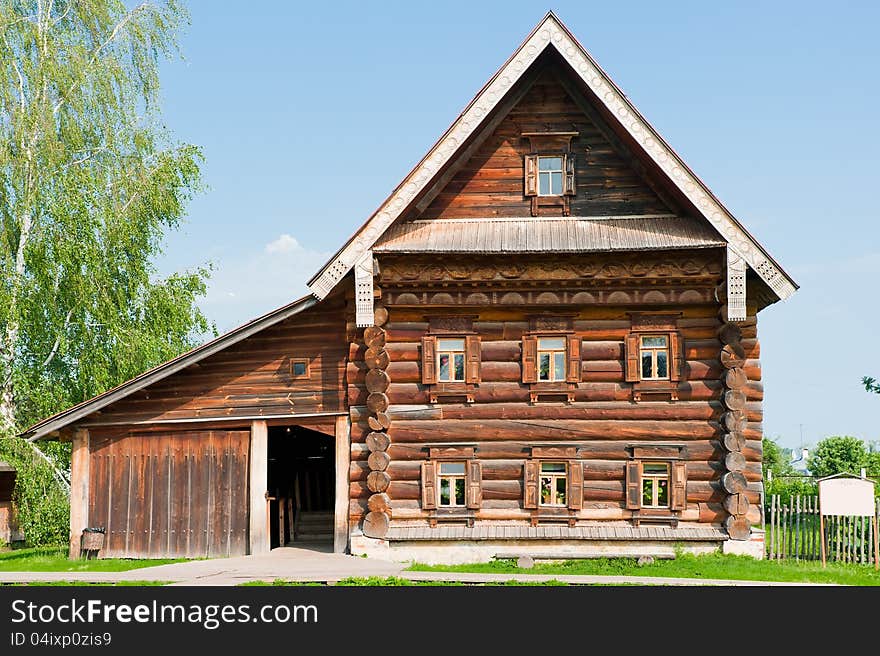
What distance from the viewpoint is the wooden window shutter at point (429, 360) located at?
21.9 m

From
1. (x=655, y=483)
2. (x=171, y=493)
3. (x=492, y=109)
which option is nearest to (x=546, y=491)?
(x=655, y=483)

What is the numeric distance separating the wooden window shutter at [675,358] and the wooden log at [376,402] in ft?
20.4

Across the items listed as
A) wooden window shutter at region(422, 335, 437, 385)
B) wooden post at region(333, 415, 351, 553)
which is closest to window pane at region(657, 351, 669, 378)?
wooden window shutter at region(422, 335, 437, 385)

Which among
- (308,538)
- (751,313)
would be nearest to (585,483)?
(751,313)

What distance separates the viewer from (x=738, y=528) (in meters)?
20.9

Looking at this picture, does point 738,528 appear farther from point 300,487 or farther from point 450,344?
point 300,487

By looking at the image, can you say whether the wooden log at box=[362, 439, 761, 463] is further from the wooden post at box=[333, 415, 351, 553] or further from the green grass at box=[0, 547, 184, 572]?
the green grass at box=[0, 547, 184, 572]

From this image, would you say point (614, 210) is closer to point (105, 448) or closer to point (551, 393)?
point (551, 393)

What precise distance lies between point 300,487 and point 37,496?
753 cm

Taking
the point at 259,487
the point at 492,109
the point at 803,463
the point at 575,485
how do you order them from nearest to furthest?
the point at 492,109, the point at 575,485, the point at 259,487, the point at 803,463

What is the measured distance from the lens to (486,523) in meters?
21.7

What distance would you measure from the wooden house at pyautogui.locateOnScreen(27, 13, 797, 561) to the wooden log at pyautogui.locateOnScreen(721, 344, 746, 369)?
0.06 m

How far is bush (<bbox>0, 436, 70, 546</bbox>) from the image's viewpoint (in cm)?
2875

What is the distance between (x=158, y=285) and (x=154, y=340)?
7.95ft
